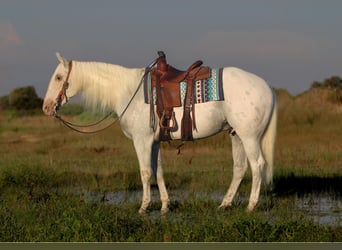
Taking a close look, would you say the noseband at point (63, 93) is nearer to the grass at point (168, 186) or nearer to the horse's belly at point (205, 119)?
the grass at point (168, 186)

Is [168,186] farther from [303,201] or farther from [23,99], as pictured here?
[23,99]

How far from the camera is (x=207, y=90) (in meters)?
10.5

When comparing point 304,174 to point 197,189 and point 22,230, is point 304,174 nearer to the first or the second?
point 197,189

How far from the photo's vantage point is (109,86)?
10.8m

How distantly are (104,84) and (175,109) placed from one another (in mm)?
1073

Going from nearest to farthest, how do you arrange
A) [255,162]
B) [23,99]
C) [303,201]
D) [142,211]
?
[142,211] → [255,162] → [303,201] → [23,99]

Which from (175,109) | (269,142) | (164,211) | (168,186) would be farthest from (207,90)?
(168,186)

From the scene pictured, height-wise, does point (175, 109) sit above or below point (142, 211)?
above

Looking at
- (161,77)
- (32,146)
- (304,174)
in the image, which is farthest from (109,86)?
(32,146)

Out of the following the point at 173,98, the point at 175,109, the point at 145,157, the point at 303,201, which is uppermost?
the point at 173,98

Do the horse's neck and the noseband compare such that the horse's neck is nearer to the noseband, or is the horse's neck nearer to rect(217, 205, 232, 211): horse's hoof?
the noseband

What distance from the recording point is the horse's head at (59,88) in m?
10.8

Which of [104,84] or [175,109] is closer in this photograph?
[175,109]

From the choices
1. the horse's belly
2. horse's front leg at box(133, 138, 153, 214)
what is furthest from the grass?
the horse's belly
